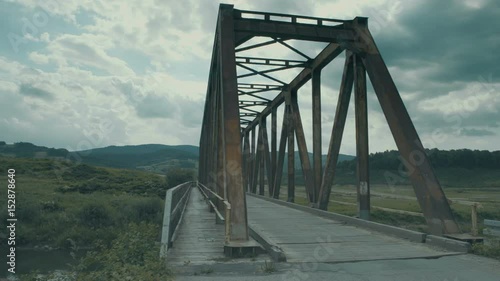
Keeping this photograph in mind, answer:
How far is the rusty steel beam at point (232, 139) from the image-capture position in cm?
648

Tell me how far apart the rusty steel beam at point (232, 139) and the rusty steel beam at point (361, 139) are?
3.49m

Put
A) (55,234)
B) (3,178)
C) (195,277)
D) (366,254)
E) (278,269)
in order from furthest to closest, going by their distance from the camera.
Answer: (3,178), (55,234), (366,254), (278,269), (195,277)

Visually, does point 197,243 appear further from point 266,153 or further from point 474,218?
point 266,153

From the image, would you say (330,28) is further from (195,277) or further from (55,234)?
(55,234)

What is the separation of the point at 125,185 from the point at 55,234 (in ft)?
87.9

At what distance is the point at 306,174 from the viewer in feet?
45.4

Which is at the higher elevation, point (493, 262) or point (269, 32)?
point (269, 32)

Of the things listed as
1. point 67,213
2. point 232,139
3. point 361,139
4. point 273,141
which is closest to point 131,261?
point 232,139

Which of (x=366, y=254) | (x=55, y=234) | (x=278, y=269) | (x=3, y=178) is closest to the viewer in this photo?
(x=278, y=269)

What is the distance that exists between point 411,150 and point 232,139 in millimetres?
3510

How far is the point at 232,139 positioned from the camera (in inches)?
288

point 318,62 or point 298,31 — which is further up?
point 298,31

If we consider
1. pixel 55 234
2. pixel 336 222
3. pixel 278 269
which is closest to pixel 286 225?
pixel 336 222

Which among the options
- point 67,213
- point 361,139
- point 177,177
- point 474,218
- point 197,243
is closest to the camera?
point 474,218
